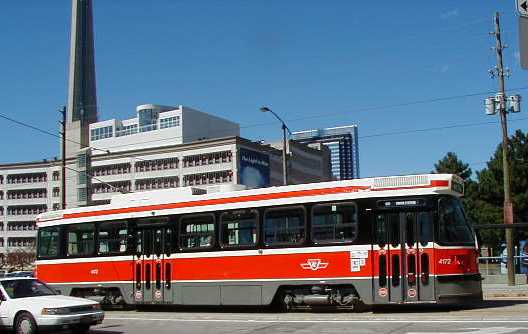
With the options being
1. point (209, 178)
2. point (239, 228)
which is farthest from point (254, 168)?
point (239, 228)

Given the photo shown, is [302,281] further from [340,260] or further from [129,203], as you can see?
[129,203]

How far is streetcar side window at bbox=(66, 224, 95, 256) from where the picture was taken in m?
20.5

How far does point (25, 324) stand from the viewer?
45.8ft

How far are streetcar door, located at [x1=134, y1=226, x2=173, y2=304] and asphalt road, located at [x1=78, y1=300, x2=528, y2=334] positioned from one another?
0.88 m

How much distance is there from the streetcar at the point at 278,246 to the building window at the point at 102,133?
127 m

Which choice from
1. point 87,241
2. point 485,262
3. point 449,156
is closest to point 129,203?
point 87,241

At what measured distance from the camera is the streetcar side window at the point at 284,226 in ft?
55.1

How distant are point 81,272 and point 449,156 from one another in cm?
3682

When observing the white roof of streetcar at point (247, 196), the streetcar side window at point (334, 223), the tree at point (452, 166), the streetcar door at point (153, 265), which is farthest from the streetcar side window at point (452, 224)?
the tree at point (452, 166)

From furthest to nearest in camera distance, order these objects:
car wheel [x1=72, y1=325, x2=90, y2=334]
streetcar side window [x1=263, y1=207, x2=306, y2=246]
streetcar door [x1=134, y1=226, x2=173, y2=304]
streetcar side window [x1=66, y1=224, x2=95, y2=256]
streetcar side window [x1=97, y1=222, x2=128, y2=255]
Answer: streetcar side window [x1=66, y1=224, x2=95, y2=256] < streetcar side window [x1=97, y1=222, x2=128, y2=255] < streetcar door [x1=134, y1=226, x2=173, y2=304] < streetcar side window [x1=263, y1=207, x2=306, y2=246] < car wheel [x1=72, y1=325, x2=90, y2=334]

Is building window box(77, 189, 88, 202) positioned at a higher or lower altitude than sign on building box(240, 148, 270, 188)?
lower

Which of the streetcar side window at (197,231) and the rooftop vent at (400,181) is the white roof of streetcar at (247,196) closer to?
the rooftop vent at (400,181)

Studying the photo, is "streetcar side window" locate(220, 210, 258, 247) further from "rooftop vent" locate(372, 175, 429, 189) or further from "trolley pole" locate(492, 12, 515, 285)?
"trolley pole" locate(492, 12, 515, 285)

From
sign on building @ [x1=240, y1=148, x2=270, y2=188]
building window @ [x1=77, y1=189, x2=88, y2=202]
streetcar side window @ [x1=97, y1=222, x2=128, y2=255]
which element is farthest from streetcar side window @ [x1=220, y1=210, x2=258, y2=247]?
building window @ [x1=77, y1=189, x2=88, y2=202]
